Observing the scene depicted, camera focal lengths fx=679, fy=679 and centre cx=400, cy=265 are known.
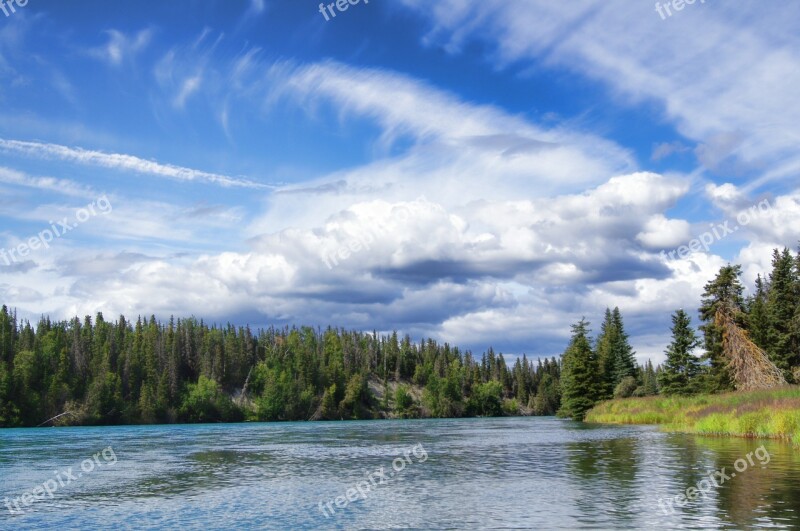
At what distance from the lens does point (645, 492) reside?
28.3 m

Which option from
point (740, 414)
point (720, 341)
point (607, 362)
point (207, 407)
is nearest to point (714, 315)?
point (720, 341)

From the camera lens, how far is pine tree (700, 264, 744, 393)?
79.2 meters

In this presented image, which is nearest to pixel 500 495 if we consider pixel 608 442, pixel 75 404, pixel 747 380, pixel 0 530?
pixel 0 530

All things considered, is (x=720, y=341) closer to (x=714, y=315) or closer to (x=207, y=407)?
(x=714, y=315)

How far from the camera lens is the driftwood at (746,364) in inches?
2886

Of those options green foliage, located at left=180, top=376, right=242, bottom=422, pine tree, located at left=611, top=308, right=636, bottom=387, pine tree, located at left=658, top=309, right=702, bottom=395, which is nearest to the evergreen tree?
pine tree, located at left=611, top=308, right=636, bottom=387

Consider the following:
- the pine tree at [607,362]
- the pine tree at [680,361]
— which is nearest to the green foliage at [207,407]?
the pine tree at [607,362]

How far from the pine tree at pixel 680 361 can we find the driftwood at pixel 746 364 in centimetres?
1538

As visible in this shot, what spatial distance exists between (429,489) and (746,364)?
185ft

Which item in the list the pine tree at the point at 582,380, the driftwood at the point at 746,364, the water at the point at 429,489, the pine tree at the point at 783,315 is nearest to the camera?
the water at the point at 429,489

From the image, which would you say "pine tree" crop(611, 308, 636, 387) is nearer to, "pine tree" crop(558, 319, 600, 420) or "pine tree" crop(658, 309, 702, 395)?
"pine tree" crop(558, 319, 600, 420)

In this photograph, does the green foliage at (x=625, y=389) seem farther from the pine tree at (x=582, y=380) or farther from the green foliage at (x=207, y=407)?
the green foliage at (x=207, y=407)

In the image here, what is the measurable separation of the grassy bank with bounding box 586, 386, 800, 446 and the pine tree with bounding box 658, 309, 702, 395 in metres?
12.5

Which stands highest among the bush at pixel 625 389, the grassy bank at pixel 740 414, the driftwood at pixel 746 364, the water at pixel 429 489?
the driftwood at pixel 746 364
